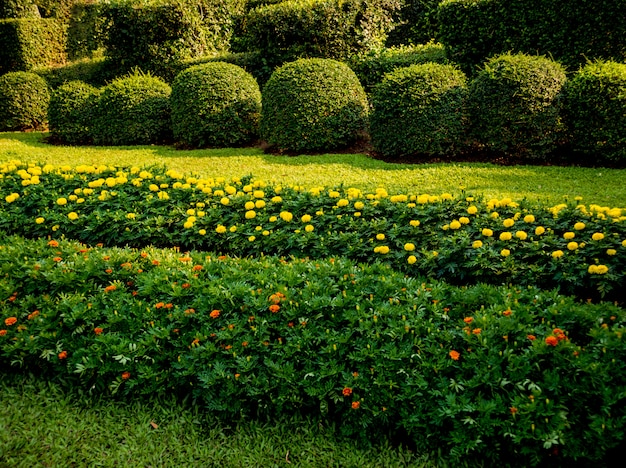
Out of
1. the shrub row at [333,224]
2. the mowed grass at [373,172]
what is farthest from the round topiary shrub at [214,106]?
the shrub row at [333,224]

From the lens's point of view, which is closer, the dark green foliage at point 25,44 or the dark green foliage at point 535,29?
the dark green foliage at point 535,29

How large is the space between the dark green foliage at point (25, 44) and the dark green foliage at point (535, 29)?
1425 centimetres

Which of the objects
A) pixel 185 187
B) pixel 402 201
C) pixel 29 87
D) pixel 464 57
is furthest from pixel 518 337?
pixel 29 87

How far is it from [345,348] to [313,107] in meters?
6.54

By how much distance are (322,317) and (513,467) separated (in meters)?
1.41

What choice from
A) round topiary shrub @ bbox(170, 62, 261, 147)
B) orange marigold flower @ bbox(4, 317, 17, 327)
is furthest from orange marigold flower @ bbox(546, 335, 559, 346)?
round topiary shrub @ bbox(170, 62, 261, 147)

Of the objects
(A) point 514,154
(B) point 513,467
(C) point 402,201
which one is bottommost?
(B) point 513,467

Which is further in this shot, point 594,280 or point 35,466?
point 594,280

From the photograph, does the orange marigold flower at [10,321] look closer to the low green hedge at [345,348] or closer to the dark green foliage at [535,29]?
the low green hedge at [345,348]

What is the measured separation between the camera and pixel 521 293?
3.37 metres

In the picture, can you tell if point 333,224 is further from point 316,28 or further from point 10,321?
point 316,28

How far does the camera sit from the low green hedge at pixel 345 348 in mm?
2629

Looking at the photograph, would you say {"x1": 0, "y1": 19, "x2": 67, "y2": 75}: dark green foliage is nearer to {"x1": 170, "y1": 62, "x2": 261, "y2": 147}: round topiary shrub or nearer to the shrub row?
{"x1": 170, "y1": 62, "x2": 261, "y2": 147}: round topiary shrub

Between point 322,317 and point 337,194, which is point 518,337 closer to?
point 322,317
